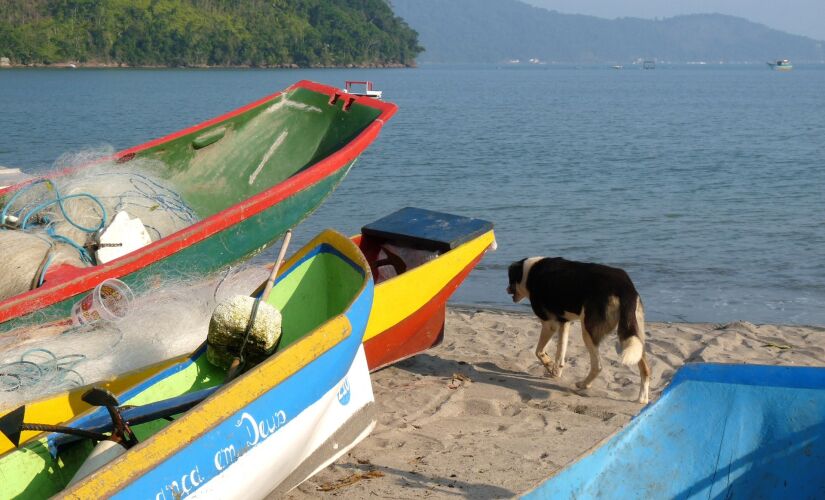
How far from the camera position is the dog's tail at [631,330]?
6418 millimetres

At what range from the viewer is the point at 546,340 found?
7.45 m

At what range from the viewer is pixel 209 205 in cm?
1067

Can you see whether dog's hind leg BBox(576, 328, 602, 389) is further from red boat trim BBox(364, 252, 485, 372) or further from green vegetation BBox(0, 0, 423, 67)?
green vegetation BBox(0, 0, 423, 67)

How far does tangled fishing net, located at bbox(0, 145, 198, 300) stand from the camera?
294 inches

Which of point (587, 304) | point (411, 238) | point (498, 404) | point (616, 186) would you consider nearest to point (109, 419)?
point (498, 404)

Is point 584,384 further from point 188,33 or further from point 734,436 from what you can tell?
point 188,33

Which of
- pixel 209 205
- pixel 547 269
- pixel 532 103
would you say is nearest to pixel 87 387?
pixel 547 269

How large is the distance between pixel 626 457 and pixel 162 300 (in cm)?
428

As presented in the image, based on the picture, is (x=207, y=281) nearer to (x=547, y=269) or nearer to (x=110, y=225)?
(x=110, y=225)

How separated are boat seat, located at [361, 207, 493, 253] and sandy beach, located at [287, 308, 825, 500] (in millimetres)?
1008

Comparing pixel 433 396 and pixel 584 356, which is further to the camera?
pixel 584 356

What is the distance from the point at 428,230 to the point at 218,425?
406 cm

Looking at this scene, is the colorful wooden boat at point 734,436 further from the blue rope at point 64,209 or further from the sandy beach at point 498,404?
the blue rope at point 64,209

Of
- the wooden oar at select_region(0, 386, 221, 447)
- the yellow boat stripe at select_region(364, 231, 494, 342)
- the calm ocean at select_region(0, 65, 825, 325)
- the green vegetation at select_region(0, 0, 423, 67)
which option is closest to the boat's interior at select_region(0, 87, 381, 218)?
the calm ocean at select_region(0, 65, 825, 325)
